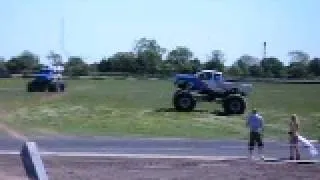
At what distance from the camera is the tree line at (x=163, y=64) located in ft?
495

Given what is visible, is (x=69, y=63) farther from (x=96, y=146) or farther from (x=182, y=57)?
(x=96, y=146)

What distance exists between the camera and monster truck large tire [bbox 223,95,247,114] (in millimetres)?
39312

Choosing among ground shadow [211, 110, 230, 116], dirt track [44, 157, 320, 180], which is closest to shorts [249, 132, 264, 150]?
dirt track [44, 157, 320, 180]

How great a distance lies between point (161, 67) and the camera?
16775 cm

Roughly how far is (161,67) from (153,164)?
149265mm

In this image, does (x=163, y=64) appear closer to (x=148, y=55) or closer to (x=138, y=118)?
(x=148, y=55)

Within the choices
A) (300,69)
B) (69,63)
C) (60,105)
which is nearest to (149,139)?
(60,105)

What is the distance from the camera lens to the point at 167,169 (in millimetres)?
17469

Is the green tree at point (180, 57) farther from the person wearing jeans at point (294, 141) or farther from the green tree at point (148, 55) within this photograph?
the person wearing jeans at point (294, 141)

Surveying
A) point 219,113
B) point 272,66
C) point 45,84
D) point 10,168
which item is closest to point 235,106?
point 219,113

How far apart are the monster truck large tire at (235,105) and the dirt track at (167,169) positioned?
19634 mm

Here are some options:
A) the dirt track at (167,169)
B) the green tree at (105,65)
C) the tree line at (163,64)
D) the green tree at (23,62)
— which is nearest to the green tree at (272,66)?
the tree line at (163,64)

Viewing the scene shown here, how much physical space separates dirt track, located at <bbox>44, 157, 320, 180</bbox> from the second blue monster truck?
65.4ft

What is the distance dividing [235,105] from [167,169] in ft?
73.3
